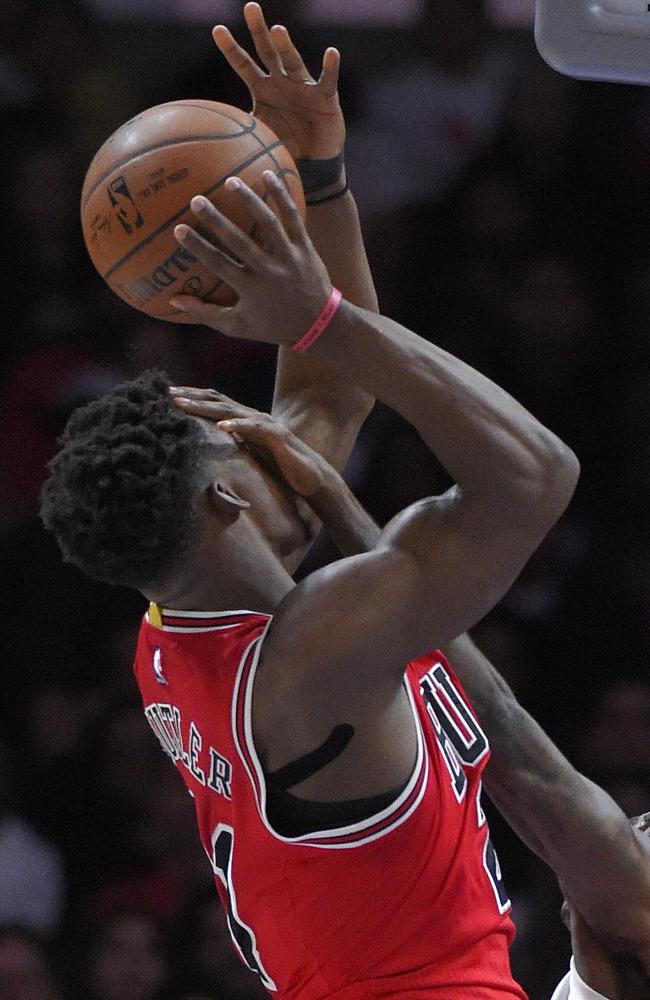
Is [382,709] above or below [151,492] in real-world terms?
below

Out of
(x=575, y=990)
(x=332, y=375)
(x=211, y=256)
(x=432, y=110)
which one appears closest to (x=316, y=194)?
(x=332, y=375)

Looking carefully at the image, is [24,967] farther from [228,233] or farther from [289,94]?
[228,233]

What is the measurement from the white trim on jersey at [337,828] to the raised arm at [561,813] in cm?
51

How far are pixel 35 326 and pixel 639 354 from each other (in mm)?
2188

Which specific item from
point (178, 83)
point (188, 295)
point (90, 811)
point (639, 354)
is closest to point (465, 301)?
point (639, 354)

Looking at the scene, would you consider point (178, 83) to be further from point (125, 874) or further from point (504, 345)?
point (125, 874)

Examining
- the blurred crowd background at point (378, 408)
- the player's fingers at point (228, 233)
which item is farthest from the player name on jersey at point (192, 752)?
the blurred crowd background at point (378, 408)

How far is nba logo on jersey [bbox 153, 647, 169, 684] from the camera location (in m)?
2.25

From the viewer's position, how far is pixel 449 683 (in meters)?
2.45

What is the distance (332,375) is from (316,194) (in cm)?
37

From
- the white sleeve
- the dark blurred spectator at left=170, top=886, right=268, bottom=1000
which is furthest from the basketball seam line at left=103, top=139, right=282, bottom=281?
the dark blurred spectator at left=170, top=886, right=268, bottom=1000

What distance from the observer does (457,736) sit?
234 cm

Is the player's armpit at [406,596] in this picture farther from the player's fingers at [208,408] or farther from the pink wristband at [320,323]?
the player's fingers at [208,408]

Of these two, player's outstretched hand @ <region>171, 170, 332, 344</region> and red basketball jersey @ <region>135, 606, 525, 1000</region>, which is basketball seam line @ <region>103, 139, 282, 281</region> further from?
red basketball jersey @ <region>135, 606, 525, 1000</region>
